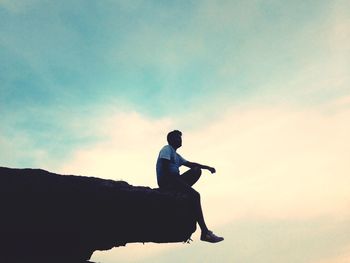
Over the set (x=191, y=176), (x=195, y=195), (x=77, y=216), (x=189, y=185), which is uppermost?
(x=191, y=176)

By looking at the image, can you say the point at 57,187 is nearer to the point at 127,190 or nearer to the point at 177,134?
the point at 127,190

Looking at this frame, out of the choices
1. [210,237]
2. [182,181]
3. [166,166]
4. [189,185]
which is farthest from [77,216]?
[210,237]

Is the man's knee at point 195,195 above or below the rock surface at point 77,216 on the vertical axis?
above

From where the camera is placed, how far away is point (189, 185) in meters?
6.39

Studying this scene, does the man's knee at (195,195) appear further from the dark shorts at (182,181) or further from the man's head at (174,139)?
the man's head at (174,139)

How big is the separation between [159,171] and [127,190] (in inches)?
35.2

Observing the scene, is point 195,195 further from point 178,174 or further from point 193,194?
point 178,174

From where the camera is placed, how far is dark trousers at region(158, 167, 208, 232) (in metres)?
6.11

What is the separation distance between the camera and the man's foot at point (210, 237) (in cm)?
589

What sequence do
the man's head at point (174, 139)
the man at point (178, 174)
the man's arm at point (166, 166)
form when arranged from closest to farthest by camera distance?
the man at point (178, 174), the man's arm at point (166, 166), the man's head at point (174, 139)

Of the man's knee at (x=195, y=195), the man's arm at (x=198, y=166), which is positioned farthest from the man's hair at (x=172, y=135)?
the man's knee at (x=195, y=195)

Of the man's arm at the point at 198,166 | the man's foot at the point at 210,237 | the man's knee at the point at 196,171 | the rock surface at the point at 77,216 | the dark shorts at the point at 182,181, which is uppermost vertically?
the man's arm at the point at 198,166

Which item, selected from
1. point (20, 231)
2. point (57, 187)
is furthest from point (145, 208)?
point (20, 231)

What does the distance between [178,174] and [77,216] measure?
6.45ft
